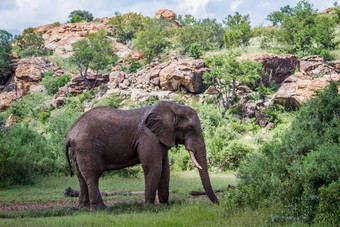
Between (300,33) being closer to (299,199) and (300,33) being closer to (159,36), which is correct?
(159,36)

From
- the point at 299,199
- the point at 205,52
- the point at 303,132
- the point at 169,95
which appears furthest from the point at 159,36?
the point at 299,199

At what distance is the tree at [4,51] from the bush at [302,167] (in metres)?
55.9

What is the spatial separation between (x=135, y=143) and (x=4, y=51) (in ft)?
188

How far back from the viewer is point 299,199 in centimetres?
717

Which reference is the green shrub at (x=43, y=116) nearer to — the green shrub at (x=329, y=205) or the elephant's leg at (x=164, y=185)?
the elephant's leg at (x=164, y=185)

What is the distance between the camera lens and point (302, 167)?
7.89 meters

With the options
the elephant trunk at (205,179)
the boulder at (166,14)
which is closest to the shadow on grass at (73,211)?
the elephant trunk at (205,179)

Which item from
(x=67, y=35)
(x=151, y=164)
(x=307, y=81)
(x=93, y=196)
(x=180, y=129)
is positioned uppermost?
(x=67, y=35)

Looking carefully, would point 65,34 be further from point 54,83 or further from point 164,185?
point 164,185

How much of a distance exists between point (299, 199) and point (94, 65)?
46388 millimetres

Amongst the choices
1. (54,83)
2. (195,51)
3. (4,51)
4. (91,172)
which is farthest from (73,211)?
(4,51)

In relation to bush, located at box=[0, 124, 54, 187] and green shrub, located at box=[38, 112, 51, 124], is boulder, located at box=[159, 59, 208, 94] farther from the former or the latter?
bush, located at box=[0, 124, 54, 187]

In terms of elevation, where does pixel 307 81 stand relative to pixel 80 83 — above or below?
below

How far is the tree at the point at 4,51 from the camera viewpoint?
58.4 meters
